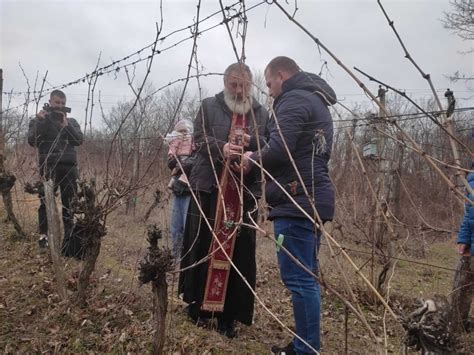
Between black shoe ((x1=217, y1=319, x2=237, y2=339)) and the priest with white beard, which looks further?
black shoe ((x1=217, y1=319, x2=237, y2=339))

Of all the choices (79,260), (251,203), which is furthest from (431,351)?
(79,260)

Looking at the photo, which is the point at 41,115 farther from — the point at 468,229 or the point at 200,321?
the point at 468,229

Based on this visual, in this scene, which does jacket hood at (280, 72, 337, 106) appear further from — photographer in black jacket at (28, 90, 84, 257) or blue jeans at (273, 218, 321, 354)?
photographer in black jacket at (28, 90, 84, 257)

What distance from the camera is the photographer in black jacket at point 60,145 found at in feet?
14.5

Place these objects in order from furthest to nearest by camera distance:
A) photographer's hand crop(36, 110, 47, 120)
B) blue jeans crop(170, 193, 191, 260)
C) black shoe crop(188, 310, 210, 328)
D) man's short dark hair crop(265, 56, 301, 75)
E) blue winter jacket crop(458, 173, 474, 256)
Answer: photographer's hand crop(36, 110, 47, 120)
blue jeans crop(170, 193, 191, 260)
blue winter jacket crop(458, 173, 474, 256)
black shoe crop(188, 310, 210, 328)
man's short dark hair crop(265, 56, 301, 75)

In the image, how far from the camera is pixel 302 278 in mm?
2328

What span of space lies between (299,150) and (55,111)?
10.0ft

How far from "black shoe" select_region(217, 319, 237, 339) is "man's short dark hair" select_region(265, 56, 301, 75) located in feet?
5.97

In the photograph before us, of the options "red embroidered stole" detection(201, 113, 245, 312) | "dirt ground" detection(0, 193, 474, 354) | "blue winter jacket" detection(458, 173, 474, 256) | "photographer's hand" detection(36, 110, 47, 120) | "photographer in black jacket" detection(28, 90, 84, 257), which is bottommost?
"dirt ground" detection(0, 193, 474, 354)

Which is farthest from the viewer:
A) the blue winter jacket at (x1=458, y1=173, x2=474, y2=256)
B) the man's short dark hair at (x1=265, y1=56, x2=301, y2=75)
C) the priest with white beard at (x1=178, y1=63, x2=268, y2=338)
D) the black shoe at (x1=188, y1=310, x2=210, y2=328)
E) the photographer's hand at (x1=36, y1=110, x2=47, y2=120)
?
the photographer's hand at (x1=36, y1=110, x2=47, y2=120)

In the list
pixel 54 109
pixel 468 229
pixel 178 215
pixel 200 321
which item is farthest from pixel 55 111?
pixel 468 229

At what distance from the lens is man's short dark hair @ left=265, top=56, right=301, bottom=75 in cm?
253

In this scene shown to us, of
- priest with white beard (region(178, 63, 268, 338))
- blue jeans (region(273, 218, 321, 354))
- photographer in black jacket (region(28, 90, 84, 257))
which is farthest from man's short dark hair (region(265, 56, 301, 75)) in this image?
photographer in black jacket (region(28, 90, 84, 257))

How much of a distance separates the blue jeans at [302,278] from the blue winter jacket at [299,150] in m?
0.08
